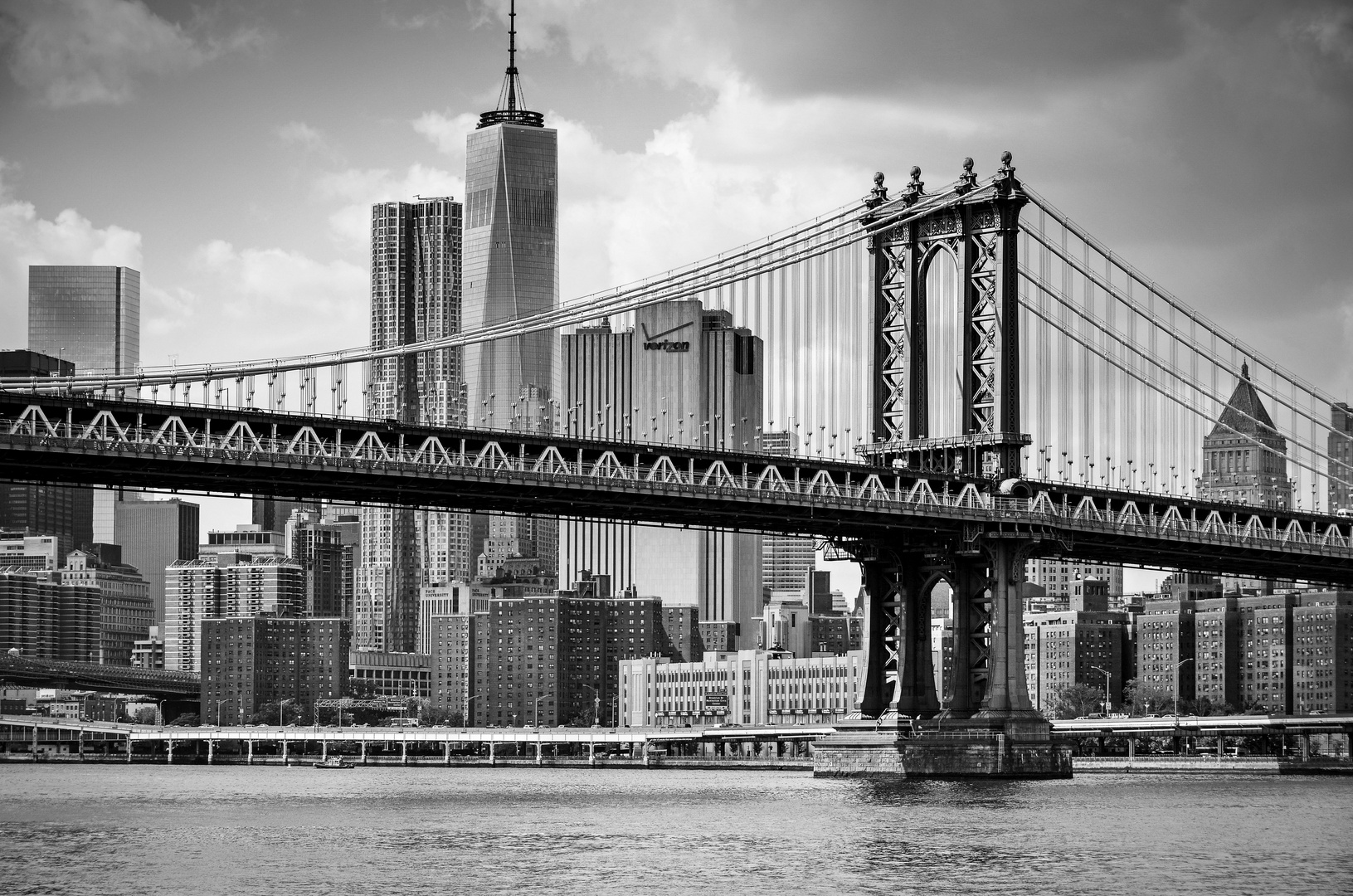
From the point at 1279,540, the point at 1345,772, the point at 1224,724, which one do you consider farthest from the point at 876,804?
the point at 1224,724

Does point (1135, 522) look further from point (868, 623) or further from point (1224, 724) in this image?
point (1224, 724)

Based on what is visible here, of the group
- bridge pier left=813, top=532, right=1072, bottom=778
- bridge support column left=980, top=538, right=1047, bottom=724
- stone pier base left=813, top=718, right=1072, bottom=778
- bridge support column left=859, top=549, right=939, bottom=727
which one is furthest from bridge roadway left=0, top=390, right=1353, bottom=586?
stone pier base left=813, top=718, right=1072, bottom=778

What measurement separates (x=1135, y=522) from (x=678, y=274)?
23.6 m

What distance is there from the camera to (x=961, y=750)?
107312mm

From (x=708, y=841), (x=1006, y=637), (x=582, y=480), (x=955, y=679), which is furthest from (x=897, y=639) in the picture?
(x=708, y=841)

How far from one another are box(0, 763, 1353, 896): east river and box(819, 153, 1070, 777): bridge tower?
2705mm

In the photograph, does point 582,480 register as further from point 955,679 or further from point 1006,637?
point 1006,637

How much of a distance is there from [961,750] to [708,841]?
1084 inches

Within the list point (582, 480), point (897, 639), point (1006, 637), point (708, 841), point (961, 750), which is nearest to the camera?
point (708, 841)

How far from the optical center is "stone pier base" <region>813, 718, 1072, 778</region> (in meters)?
107

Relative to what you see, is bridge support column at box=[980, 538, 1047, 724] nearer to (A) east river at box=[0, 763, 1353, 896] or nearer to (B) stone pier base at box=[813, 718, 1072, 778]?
(B) stone pier base at box=[813, 718, 1072, 778]

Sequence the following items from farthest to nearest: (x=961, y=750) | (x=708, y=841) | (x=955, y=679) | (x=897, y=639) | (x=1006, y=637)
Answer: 1. (x=897, y=639)
2. (x=955, y=679)
3. (x=1006, y=637)
4. (x=961, y=750)
5. (x=708, y=841)

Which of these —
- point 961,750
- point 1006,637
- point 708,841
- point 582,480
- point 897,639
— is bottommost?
point 708,841

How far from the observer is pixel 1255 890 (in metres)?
66.6
